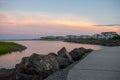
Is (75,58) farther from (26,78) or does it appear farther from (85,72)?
(85,72)

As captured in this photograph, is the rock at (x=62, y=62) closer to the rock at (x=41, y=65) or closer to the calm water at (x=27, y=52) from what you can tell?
the rock at (x=41, y=65)

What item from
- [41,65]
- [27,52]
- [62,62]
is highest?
[41,65]

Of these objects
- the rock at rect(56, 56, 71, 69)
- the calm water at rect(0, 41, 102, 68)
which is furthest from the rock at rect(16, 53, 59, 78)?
the calm water at rect(0, 41, 102, 68)

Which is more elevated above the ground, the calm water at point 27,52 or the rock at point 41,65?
the rock at point 41,65

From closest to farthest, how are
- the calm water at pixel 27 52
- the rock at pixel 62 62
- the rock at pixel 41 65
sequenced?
1. the rock at pixel 41 65
2. the rock at pixel 62 62
3. the calm water at pixel 27 52

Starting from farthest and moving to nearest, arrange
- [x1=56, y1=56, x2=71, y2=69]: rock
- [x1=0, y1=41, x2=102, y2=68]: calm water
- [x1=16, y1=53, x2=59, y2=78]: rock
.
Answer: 1. [x1=0, y1=41, x2=102, y2=68]: calm water
2. [x1=56, y1=56, x2=71, y2=69]: rock
3. [x1=16, y1=53, x2=59, y2=78]: rock

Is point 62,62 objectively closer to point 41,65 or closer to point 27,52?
point 41,65

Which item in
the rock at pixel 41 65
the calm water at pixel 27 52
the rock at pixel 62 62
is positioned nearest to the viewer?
the rock at pixel 41 65

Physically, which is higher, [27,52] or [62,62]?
[62,62]

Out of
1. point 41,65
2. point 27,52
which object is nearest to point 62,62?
point 41,65

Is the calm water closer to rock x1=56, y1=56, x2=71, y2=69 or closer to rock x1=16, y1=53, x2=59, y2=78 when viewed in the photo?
rock x1=56, y1=56, x2=71, y2=69

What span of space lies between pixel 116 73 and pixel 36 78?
395cm

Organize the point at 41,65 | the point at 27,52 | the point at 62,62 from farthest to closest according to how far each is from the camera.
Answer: the point at 27,52
the point at 62,62
the point at 41,65

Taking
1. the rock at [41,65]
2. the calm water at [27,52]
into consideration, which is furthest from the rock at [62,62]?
the calm water at [27,52]
